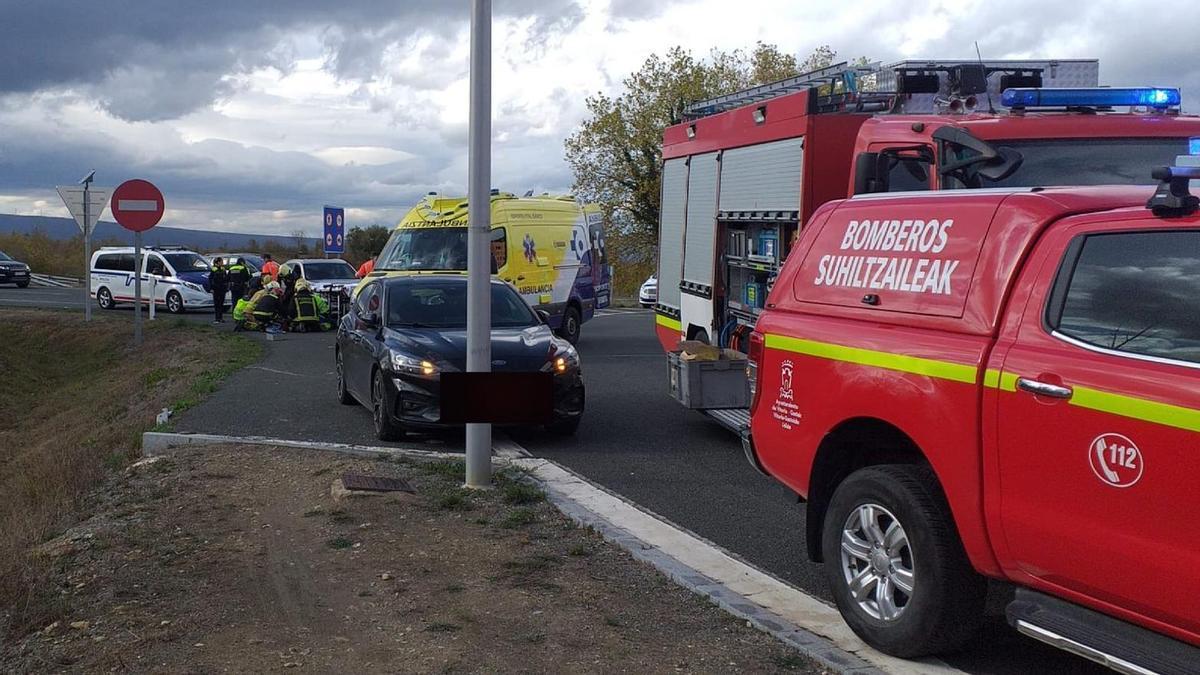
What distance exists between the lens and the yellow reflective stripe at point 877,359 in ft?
15.6

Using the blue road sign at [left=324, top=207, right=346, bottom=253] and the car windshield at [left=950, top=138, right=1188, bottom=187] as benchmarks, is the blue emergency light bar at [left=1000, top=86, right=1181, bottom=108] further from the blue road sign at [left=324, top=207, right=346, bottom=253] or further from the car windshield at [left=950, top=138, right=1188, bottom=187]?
the blue road sign at [left=324, top=207, right=346, bottom=253]

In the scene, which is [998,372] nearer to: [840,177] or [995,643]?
[995,643]

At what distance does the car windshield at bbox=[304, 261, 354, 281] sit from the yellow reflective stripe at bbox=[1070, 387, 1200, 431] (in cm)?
2715

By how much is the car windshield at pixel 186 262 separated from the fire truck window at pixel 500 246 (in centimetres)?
1567

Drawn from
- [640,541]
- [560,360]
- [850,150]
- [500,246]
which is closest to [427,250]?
[500,246]

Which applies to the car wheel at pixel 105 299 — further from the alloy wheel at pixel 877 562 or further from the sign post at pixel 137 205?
the alloy wheel at pixel 877 562

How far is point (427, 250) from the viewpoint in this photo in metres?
20.0

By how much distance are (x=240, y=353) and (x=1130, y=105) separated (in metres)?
15.1

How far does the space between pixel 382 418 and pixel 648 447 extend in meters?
2.40

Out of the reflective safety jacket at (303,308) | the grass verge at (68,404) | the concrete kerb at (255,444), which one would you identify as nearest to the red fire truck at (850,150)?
the concrete kerb at (255,444)

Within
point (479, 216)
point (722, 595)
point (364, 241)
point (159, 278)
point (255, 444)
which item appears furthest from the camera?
point (364, 241)

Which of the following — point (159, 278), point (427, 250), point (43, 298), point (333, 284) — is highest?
point (427, 250)

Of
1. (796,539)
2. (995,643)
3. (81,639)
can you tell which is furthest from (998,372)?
(81,639)

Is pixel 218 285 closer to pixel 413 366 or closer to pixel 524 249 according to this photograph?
pixel 524 249
